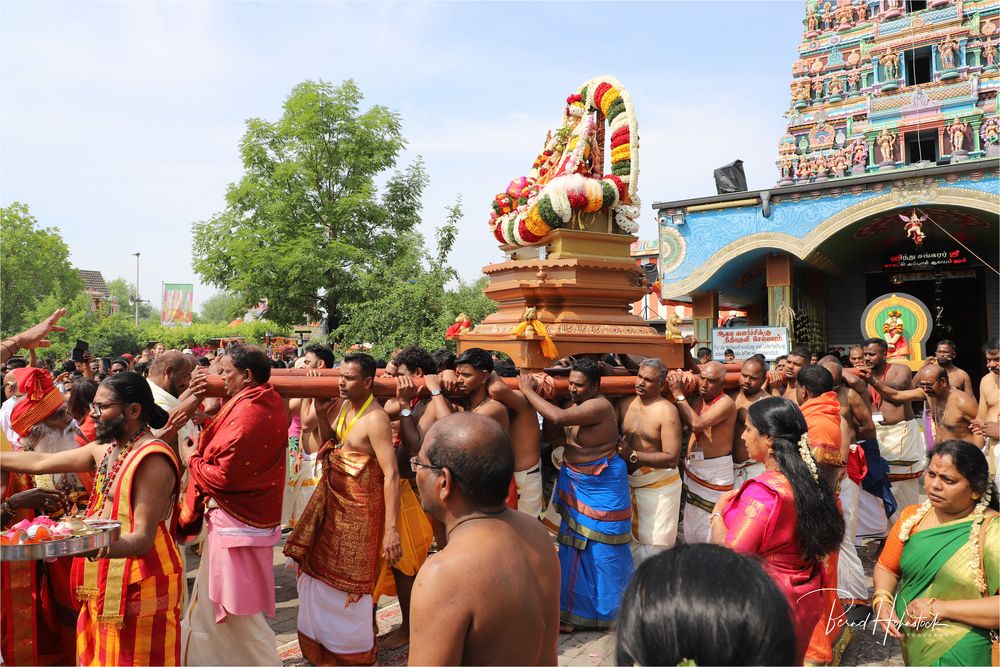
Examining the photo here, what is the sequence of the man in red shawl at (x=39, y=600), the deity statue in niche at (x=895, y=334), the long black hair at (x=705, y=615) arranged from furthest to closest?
1. the deity statue in niche at (x=895, y=334)
2. the man in red shawl at (x=39, y=600)
3. the long black hair at (x=705, y=615)

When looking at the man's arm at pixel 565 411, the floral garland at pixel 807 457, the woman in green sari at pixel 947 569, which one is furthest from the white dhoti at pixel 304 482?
the woman in green sari at pixel 947 569

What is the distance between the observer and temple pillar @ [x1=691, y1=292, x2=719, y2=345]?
661 inches

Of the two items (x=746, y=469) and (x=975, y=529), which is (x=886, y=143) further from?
(x=975, y=529)

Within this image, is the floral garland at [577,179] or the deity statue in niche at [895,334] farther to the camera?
the deity statue in niche at [895,334]

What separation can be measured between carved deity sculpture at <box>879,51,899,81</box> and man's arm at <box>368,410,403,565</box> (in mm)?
20206

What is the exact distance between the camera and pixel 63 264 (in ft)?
111

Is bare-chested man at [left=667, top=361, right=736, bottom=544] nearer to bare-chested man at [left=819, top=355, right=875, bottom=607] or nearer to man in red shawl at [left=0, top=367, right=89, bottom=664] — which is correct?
bare-chested man at [left=819, top=355, right=875, bottom=607]

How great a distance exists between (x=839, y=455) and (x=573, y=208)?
3.06m

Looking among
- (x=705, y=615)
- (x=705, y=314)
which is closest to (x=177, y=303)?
(x=705, y=314)

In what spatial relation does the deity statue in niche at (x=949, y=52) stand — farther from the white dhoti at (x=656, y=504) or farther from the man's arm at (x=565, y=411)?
the man's arm at (x=565, y=411)

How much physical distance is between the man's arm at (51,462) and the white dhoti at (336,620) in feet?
4.63

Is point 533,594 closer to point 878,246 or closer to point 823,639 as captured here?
point 823,639

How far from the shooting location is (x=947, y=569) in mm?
2510

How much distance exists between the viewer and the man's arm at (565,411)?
14.0ft
